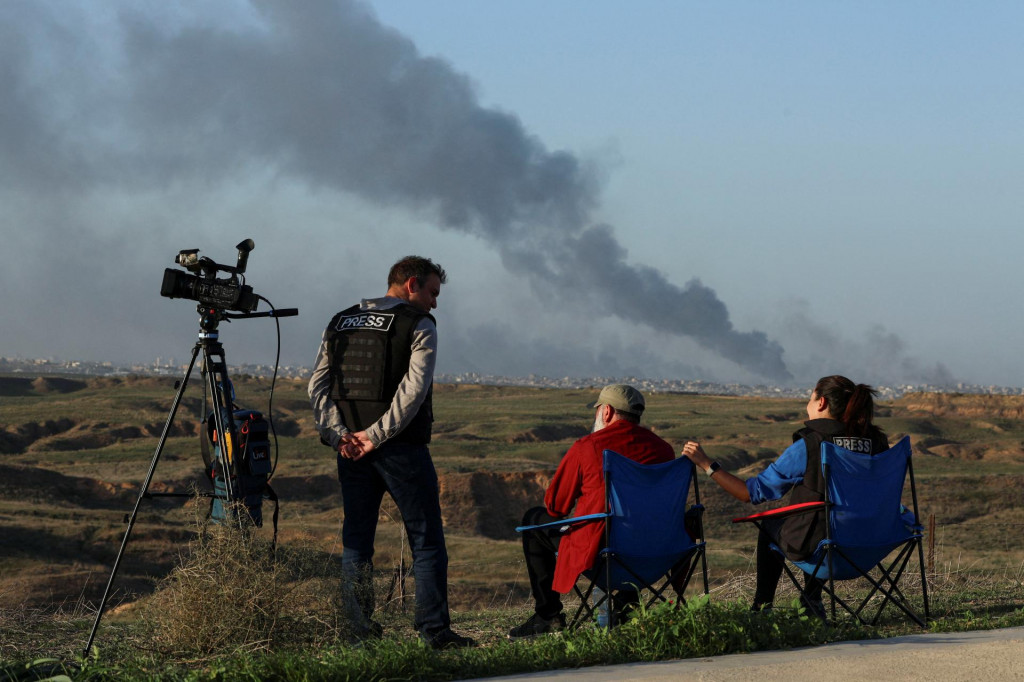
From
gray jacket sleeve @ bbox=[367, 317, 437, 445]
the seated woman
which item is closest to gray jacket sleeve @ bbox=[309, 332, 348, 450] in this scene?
gray jacket sleeve @ bbox=[367, 317, 437, 445]

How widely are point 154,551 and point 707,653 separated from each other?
42.0 ft

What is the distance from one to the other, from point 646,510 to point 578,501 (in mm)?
391

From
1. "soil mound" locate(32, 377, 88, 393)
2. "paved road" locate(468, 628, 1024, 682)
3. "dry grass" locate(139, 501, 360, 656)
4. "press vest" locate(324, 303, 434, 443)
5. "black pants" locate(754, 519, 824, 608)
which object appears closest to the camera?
"paved road" locate(468, 628, 1024, 682)

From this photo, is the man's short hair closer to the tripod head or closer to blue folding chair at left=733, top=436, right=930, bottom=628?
the tripod head

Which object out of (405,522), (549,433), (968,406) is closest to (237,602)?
(405,522)

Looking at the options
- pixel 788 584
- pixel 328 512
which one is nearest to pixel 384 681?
pixel 788 584

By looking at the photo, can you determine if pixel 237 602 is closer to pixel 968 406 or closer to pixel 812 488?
pixel 812 488

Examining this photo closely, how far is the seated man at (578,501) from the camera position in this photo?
581 centimetres

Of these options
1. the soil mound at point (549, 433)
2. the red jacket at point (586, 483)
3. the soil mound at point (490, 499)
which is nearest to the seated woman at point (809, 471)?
the red jacket at point (586, 483)

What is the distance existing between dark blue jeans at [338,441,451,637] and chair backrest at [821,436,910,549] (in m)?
2.03

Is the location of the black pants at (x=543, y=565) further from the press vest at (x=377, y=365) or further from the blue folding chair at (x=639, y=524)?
the press vest at (x=377, y=365)

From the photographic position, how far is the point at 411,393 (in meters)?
5.45

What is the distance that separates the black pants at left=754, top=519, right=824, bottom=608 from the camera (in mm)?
6309

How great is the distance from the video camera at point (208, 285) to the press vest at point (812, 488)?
2974 millimetres
